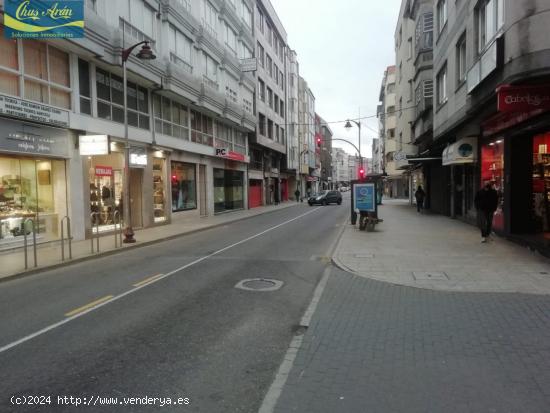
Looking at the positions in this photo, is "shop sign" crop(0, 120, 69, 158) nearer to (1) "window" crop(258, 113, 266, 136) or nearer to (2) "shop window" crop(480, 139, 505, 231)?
(2) "shop window" crop(480, 139, 505, 231)

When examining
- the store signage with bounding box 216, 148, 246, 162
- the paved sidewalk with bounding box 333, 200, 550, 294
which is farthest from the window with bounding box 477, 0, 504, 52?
the store signage with bounding box 216, 148, 246, 162

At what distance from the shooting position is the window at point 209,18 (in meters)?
28.0

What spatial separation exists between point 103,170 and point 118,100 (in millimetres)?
3299

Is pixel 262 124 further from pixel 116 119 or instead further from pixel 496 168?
pixel 496 168

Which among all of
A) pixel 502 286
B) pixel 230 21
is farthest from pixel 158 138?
pixel 502 286

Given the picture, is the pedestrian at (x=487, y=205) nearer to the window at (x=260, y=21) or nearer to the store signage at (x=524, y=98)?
the store signage at (x=524, y=98)

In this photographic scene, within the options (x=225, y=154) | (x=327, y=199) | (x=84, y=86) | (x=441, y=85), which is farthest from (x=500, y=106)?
(x=327, y=199)

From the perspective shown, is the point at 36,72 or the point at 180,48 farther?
the point at 180,48

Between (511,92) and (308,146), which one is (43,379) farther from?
(308,146)

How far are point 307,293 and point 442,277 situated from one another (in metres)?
2.83

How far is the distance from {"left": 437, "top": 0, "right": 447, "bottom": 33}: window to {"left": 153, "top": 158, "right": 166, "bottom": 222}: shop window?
15.5m

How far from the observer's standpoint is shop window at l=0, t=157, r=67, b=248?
13.5m

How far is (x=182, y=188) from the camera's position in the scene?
1000 inches

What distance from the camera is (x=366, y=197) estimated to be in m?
17.7
